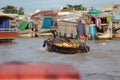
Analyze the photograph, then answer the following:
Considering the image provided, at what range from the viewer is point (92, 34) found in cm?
3353

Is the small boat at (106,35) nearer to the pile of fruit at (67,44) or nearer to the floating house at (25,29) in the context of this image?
the floating house at (25,29)

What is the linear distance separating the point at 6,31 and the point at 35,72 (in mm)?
26971

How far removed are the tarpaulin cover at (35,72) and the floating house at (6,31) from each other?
2645 centimetres

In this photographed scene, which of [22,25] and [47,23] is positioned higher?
[47,23]

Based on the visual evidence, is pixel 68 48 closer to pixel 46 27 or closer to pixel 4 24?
pixel 4 24

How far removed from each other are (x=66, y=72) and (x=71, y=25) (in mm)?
32980

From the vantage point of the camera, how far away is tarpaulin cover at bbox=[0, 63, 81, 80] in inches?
76.9

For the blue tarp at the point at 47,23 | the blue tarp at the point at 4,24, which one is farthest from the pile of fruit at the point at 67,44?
the blue tarp at the point at 47,23

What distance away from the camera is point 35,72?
6.46 ft

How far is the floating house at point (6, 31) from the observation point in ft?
92.9

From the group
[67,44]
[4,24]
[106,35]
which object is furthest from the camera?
[106,35]

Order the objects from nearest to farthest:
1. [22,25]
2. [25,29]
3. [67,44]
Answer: [67,44]
[25,29]
[22,25]

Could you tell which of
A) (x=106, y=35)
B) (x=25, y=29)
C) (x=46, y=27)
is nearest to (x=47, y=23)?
(x=46, y=27)

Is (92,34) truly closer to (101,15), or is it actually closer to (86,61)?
(101,15)
